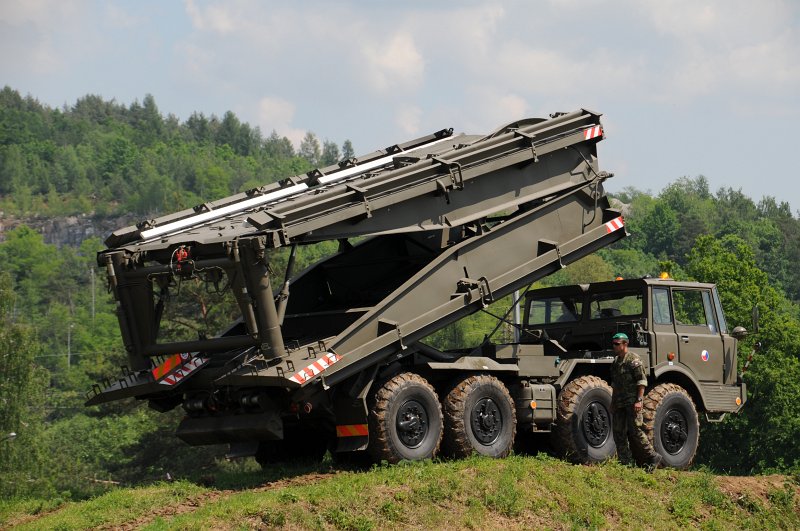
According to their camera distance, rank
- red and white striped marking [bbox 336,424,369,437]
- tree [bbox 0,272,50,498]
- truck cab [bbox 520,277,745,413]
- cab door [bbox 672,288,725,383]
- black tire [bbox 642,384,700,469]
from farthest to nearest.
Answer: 1. tree [bbox 0,272,50,498]
2. cab door [bbox 672,288,725,383]
3. truck cab [bbox 520,277,745,413]
4. black tire [bbox 642,384,700,469]
5. red and white striped marking [bbox 336,424,369,437]

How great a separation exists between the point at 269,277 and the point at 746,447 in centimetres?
3821

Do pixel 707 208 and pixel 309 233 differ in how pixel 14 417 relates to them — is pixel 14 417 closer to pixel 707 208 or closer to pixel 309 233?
pixel 309 233

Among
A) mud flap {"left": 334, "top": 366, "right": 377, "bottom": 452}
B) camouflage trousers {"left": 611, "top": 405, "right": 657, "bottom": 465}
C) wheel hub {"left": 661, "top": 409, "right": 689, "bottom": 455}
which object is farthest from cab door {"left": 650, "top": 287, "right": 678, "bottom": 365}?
mud flap {"left": 334, "top": 366, "right": 377, "bottom": 452}

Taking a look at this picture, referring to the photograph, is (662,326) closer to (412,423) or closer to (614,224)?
(614,224)

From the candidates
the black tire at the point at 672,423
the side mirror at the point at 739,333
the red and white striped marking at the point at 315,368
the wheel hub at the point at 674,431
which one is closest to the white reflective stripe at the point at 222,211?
the red and white striped marking at the point at 315,368

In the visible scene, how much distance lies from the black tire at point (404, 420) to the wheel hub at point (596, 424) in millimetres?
2396

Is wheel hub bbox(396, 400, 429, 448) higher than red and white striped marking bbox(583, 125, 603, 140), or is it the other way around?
red and white striped marking bbox(583, 125, 603, 140)

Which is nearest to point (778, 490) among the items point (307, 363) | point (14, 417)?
point (307, 363)

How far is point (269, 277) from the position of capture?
13.0 meters

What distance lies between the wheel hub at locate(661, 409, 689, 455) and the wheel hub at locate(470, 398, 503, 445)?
273 cm

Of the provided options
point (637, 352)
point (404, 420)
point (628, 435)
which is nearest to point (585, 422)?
point (628, 435)

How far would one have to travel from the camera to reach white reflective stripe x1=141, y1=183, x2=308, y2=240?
14.6 metres

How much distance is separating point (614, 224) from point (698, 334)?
7.05ft

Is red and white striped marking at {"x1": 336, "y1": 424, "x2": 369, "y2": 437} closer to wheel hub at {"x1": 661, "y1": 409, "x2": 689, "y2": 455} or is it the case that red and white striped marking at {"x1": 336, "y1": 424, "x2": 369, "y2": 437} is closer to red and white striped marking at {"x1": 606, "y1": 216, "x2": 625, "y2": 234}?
wheel hub at {"x1": 661, "y1": 409, "x2": 689, "y2": 455}
